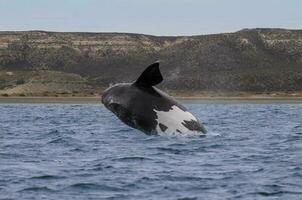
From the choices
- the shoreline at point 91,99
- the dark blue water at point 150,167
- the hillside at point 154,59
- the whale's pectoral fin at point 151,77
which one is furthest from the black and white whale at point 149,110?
the hillside at point 154,59

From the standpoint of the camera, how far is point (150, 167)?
19.9 m

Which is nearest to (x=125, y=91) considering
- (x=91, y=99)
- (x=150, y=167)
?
(x=150, y=167)

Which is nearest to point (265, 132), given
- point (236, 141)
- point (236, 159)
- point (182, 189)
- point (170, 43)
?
point (236, 141)

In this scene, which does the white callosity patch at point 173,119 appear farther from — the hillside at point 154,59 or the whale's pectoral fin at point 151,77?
the hillside at point 154,59

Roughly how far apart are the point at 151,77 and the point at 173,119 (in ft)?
5.71

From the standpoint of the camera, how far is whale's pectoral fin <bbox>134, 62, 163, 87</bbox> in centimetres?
2325

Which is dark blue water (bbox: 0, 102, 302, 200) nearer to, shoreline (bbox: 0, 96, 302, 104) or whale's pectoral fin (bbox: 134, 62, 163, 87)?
whale's pectoral fin (bbox: 134, 62, 163, 87)

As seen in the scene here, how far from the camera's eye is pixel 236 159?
21281 mm

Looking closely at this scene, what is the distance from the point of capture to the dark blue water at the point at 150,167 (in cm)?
1670

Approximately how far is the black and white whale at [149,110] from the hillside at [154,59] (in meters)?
70.0

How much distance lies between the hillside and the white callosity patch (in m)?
70.1

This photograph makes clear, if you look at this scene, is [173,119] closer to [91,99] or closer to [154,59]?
[91,99]

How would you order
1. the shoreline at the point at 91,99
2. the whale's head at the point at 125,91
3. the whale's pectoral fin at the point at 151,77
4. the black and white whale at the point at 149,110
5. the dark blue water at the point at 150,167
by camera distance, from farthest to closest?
the shoreline at the point at 91,99 → the black and white whale at the point at 149,110 → the whale's head at the point at 125,91 → the whale's pectoral fin at the point at 151,77 → the dark blue water at the point at 150,167

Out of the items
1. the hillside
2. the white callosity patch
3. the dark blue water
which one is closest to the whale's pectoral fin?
the white callosity patch
